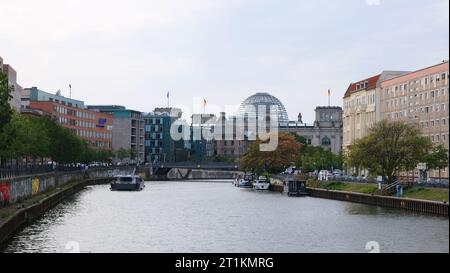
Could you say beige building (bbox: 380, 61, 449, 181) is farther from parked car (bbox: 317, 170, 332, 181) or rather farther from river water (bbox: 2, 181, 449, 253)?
river water (bbox: 2, 181, 449, 253)

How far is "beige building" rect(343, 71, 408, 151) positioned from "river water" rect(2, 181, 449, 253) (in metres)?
82.1

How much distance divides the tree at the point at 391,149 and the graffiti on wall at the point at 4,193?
54.9 m

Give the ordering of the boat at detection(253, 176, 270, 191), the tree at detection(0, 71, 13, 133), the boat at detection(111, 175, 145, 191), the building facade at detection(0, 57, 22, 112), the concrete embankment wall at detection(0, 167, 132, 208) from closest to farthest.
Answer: the tree at detection(0, 71, 13, 133) < the concrete embankment wall at detection(0, 167, 132, 208) < the building facade at detection(0, 57, 22, 112) < the boat at detection(111, 175, 145, 191) < the boat at detection(253, 176, 270, 191)

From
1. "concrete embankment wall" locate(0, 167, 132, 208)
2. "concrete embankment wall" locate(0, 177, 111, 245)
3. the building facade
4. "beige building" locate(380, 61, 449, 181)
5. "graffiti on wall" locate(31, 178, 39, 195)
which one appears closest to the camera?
"concrete embankment wall" locate(0, 177, 111, 245)

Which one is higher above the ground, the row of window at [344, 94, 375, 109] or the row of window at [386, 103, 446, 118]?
the row of window at [344, 94, 375, 109]

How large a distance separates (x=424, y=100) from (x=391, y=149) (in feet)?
142

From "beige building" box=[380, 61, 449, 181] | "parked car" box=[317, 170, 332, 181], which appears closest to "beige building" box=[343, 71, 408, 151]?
"beige building" box=[380, 61, 449, 181]

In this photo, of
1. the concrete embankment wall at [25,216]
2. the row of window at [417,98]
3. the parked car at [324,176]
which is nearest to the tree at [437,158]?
the row of window at [417,98]

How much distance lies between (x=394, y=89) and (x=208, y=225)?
102350 millimetres

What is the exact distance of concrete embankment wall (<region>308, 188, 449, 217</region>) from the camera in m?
86.9

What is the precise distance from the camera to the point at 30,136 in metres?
123

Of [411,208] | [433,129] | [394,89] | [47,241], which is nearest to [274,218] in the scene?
[411,208]

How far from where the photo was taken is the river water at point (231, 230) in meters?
57.5

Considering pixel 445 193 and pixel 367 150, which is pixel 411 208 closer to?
pixel 445 193
